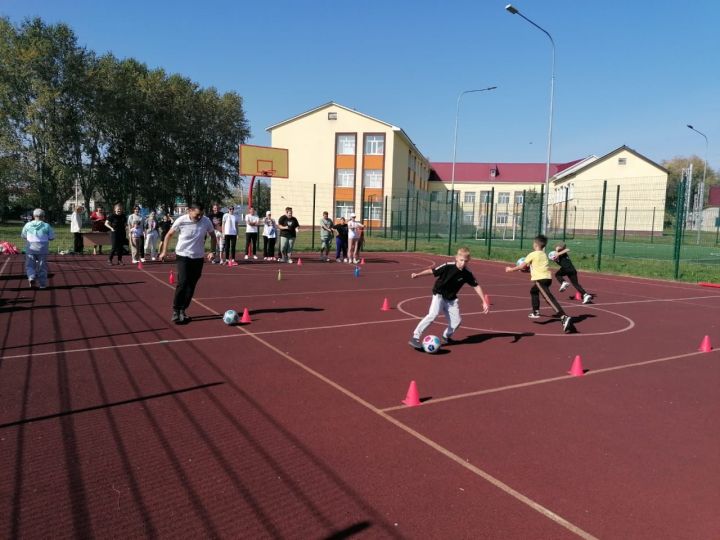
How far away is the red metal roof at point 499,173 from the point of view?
224 feet

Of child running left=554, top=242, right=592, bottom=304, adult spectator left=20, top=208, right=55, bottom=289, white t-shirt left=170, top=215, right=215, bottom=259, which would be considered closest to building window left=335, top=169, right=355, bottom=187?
adult spectator left=20, top=208, right=55, bottom=289

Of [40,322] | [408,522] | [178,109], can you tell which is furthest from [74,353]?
[178,109]

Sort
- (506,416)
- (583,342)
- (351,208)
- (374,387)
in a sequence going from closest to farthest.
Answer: (506,416) → (374,387) → (583,342) → (351,208)

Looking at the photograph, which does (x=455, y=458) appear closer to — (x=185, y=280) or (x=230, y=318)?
(x=230, y=318)

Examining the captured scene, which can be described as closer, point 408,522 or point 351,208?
point 408,522

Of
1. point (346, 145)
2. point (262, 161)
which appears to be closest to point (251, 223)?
point (262, 161)

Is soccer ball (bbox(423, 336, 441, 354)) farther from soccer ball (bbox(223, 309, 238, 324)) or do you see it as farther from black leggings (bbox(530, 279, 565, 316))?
soccer ball (bbox(223, 309, 238, 324))

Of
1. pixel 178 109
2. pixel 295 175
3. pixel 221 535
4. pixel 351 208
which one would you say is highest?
pixel 178 109

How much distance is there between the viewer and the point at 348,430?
4398mm

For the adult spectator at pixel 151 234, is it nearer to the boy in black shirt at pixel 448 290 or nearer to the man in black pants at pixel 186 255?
the man in black pants at pixel 186 255

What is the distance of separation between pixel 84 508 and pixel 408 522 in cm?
196

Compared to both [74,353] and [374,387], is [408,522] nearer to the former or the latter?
[374,387]

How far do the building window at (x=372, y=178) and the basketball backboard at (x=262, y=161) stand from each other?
26.1 m

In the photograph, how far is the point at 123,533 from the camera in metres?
2.92
